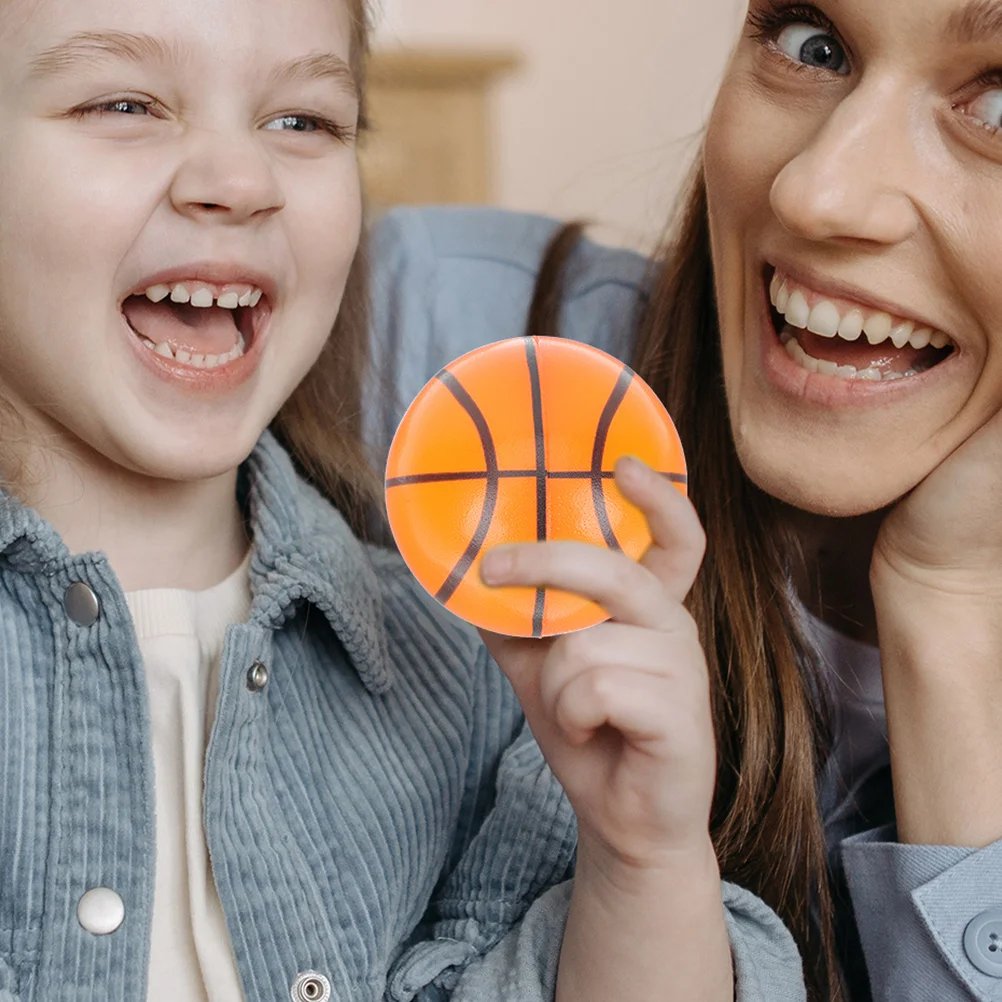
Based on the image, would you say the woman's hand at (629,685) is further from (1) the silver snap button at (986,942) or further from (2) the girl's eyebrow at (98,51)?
(2) the girl's eyebrow at (98,51)

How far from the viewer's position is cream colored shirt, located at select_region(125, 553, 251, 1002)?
45.0 inches

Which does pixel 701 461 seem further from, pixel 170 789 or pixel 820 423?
pixel 170 789

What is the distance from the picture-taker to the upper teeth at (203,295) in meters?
1.20

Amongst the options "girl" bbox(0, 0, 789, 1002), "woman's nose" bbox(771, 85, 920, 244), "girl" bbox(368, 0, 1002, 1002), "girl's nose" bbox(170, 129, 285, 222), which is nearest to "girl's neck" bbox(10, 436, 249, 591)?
"girl" bbox(0, 0, 789, 1002)

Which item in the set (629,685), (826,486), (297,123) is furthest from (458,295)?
(629,685)

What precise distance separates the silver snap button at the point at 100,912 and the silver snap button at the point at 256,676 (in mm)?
195

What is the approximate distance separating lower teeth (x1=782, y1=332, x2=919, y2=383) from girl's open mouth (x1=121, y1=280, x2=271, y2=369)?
0.48 m

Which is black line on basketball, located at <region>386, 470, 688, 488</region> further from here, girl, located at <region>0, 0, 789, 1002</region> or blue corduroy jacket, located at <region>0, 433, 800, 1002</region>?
blue corduroy jacket, located at <region>0, 433, 800, 1002</region>

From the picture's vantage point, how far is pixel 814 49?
1.30m

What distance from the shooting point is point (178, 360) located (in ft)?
4.00

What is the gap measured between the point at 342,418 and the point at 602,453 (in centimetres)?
54

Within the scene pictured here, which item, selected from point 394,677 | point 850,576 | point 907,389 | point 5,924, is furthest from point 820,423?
point 5,924

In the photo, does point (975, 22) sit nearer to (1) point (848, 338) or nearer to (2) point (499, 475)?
(1) point (848, 338)

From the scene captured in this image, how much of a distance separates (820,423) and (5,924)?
79cm
